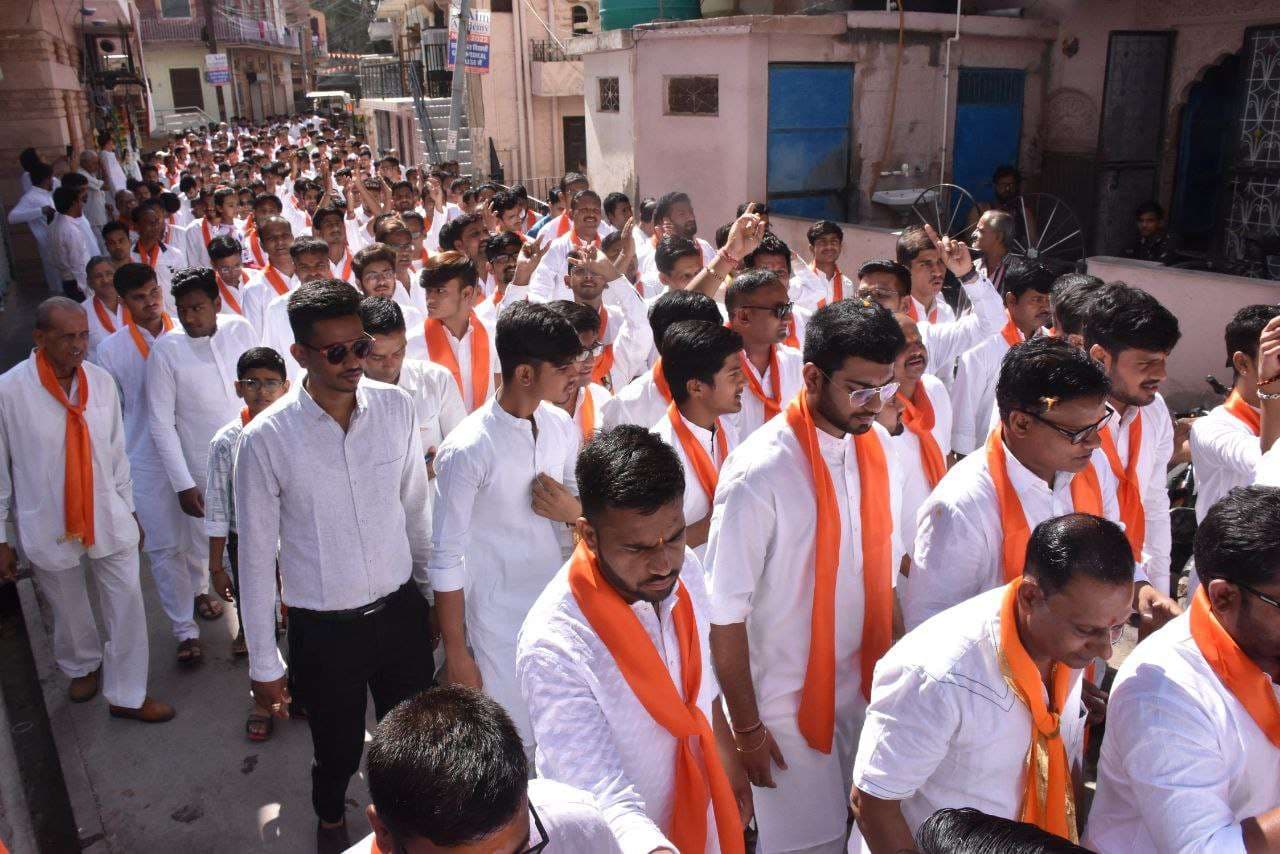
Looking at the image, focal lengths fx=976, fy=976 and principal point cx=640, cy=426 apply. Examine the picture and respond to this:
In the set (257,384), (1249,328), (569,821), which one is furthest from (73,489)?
(1249,328)

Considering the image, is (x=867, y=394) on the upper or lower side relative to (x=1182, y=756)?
upper

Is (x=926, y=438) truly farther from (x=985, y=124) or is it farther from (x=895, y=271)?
Result: (x=985, y=124)

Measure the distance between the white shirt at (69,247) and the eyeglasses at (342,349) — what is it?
851 cm

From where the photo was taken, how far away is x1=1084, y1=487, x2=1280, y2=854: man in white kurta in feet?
6.00

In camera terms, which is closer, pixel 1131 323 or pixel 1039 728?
pixel 1039 728

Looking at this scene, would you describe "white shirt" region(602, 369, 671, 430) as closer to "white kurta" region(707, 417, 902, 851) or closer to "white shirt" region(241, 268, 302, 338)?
"white kurta" region(707, 417, 902, 851)

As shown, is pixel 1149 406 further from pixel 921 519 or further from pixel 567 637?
pixel 567 637

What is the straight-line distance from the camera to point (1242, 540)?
6.36ft

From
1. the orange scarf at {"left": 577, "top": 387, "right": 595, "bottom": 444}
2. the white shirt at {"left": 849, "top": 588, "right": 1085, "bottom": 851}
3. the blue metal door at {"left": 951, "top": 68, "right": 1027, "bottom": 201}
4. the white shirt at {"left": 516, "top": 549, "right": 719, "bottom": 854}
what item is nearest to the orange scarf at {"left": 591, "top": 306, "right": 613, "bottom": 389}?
the orange scarf at {"left": 577, "top": 387, "right": 595, "bottom": 444}

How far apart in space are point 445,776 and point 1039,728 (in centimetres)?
129

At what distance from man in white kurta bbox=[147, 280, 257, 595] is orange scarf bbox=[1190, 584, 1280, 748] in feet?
12.9

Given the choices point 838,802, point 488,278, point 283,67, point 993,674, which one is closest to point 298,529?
point 838,802

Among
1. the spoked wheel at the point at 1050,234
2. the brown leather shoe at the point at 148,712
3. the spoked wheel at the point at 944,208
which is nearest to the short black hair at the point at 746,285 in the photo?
the brown leather shoe at the point at 148,712

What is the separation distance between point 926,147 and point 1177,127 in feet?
9.18
